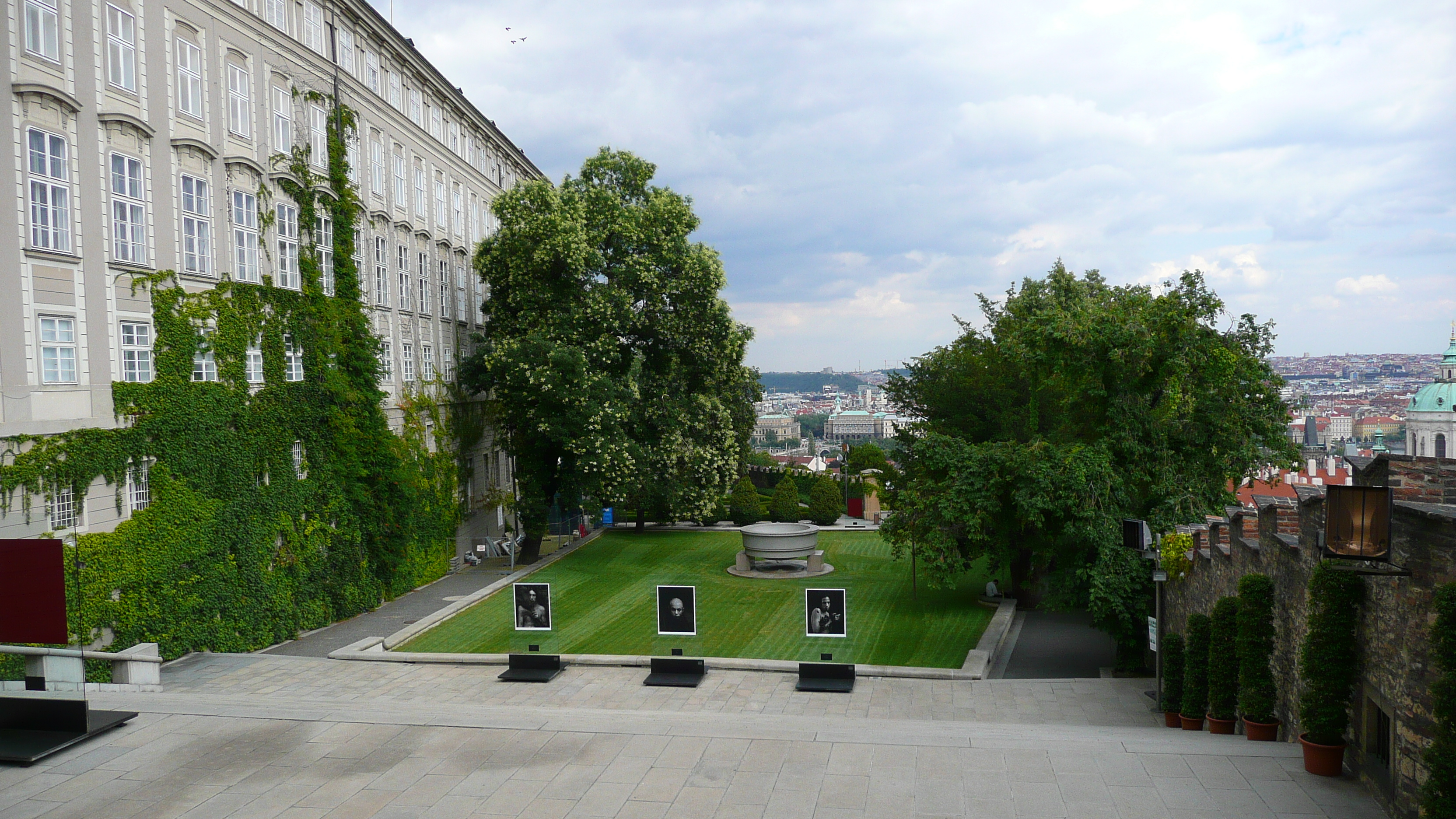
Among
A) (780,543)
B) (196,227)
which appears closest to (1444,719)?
(196,227)

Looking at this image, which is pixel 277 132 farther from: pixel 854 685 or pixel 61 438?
pixel 854 685

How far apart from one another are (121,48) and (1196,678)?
24230mm

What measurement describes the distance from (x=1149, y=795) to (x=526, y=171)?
159 feet

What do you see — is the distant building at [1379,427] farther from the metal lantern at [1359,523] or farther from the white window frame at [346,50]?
the white window frame at [346,50]

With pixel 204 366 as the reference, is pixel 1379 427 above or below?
below

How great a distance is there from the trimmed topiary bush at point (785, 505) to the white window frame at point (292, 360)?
2465cm

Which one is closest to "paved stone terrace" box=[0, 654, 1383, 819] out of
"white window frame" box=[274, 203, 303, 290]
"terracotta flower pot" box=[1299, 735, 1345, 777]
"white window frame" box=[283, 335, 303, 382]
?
"terracotta flower pot" box=[1299, 735, 1345, 777]

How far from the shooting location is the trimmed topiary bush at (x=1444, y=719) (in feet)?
24.7

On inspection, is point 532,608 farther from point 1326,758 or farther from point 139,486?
point 1326,758

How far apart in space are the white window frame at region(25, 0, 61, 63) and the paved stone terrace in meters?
12.2

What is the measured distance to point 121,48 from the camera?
1992cm

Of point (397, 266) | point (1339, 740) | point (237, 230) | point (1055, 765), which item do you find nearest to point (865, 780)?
point (1055, 765)

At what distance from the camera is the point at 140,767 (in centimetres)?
1165

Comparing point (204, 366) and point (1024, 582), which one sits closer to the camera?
point (204, 366)
